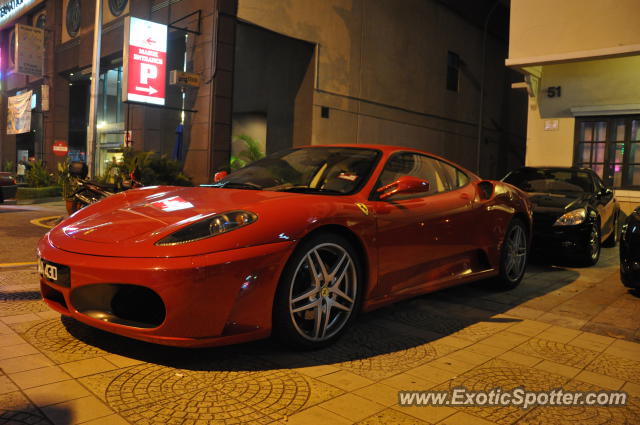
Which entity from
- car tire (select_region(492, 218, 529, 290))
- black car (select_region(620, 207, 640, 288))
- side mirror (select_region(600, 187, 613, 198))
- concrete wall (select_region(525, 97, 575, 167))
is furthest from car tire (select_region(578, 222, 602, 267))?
concrete wall (select_region(525, 97, 575, 167))

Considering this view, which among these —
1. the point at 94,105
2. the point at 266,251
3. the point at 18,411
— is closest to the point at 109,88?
the point at 94,105

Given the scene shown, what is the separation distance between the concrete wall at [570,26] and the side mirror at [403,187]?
8.71 metres

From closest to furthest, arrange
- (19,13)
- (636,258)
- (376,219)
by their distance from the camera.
Answer: (376,219) → (636,258) → (19,13)

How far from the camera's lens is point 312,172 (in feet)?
12.7

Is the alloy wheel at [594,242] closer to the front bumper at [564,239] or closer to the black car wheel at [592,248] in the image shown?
the black car wheel at [592,248]

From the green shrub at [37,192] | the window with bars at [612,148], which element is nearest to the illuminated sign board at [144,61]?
the green shrub at [37,192]

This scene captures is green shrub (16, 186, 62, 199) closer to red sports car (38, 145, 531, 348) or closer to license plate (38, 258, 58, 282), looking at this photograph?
red sports car (38, 145, 531, 348)

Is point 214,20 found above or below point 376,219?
above

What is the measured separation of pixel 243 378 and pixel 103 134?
21.3 metres

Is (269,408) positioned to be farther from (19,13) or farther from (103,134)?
(19,13)

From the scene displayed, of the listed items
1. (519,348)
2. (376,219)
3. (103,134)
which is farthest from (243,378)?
(103,134)

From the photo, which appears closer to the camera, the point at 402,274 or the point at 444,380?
the point at 444,380

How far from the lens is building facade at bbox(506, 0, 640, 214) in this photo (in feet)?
34.0

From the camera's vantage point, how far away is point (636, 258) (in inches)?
193
